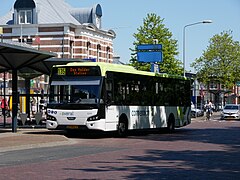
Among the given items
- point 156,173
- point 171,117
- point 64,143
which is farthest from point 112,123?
point 156,173

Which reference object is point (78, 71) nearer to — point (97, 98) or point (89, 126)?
point (97, 98)

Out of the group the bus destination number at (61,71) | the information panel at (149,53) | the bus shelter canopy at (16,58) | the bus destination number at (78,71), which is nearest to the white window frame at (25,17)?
the information panel at (149,53)

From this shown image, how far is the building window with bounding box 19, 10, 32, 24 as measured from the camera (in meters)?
69.9

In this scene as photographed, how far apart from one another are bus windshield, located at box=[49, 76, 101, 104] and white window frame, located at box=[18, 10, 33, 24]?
46.8m

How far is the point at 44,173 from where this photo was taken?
1220 cm

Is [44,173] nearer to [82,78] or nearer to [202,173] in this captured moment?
[202,173]

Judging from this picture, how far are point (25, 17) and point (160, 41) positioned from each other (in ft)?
65.2

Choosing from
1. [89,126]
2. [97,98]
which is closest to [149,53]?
[97,98]

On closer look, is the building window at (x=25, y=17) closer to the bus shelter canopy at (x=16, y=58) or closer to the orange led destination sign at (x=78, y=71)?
the bus shelter canopy at (x=16, y=58)

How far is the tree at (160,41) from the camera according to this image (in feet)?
192

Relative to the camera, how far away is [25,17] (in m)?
70.2

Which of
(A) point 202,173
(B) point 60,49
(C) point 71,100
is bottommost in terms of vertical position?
(A) point 202,173

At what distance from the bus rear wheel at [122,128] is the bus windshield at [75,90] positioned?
89.7 inches

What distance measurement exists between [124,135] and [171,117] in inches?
220
